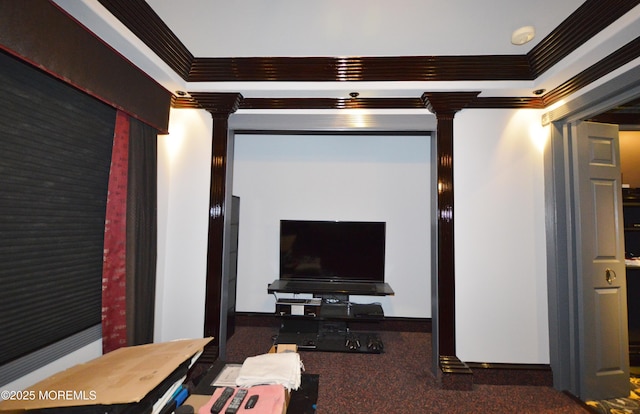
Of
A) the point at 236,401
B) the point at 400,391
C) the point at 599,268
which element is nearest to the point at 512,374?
the point at 400,391

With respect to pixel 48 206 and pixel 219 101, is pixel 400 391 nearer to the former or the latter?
pixel 48 206

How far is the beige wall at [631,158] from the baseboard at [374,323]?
8.99 feet

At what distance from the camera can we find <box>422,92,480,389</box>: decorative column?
2.31 m

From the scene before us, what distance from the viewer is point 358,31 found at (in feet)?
6.28

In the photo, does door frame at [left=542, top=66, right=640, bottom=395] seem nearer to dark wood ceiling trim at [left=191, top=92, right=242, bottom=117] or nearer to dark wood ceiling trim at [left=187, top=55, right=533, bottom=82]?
dark wood ceiling trim at [left=187, top=55, right=533, bottom=82]

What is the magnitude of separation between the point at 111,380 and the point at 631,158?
4.87 metres

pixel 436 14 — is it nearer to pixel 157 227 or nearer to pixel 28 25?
pixel 28 25

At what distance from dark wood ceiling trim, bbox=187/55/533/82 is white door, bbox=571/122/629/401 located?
88cm

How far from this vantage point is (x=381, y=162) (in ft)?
11.9

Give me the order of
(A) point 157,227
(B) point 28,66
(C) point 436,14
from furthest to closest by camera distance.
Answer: (A) point 157,227 → (C) point 436,14 → (B) point 28,66

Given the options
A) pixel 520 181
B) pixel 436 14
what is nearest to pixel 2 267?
pixel 436 14

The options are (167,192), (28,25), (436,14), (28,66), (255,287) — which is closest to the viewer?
(28,25)

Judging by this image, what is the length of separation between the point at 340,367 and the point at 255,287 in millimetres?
1496

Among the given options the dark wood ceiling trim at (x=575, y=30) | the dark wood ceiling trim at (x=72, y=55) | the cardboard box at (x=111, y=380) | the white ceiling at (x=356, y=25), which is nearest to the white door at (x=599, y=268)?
the dark wood ceiling trim at (x=575, y=30)
